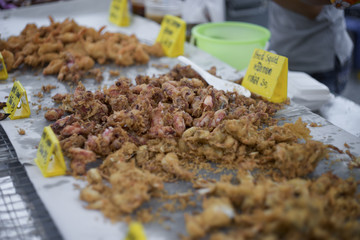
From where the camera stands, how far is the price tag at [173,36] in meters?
2.80

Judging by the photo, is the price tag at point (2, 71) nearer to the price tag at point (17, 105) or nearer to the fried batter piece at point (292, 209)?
the price tag at point (17, 105)

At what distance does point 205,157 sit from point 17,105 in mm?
1035

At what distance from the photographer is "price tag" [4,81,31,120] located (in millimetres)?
1840

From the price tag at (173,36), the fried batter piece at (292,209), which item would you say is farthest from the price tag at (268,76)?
the price tag at (173,36)

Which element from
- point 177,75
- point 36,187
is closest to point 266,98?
point 177,75

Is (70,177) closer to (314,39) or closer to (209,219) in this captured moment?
(209,219)

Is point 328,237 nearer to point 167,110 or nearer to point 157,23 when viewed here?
point 167,110

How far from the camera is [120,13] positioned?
11.3 feet

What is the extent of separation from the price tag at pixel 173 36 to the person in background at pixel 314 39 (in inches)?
30.7

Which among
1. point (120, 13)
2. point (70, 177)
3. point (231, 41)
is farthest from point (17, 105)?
point (120, 13)

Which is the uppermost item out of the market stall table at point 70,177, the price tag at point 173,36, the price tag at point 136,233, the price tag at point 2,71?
the price tag at point 173,36

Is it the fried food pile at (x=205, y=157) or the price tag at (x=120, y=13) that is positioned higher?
the price tag at (x=120, y=13)

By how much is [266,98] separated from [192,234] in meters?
1.16

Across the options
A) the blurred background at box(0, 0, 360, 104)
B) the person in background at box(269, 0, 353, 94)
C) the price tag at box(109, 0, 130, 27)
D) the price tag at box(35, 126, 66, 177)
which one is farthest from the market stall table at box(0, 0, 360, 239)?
the person in background at box(269, 0, 353, 94)
